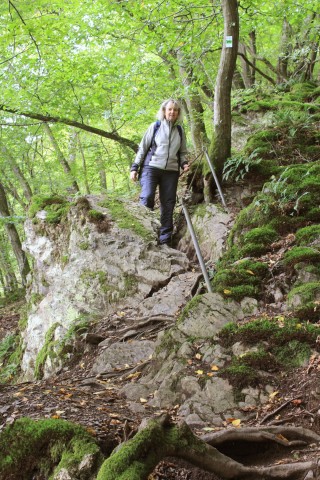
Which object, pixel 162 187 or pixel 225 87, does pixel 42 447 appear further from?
pixel 225 87

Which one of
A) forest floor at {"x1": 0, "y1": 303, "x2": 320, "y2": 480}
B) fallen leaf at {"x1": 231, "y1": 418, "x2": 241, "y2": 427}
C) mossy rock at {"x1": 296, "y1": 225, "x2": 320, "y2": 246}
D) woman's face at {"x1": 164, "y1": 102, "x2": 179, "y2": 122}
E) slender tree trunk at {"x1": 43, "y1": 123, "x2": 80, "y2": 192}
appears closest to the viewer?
forest floor at {"x1": 0, "y1": 303, "x2": 320, "y2": 480}

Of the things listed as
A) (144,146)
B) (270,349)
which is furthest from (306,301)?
(144,146)

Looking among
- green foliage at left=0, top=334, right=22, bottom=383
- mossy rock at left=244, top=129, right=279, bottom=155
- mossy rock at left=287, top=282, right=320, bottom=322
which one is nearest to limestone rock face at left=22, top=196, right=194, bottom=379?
green foliage at left=0, top=334, right=22, bottom=383

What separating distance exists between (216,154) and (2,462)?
7.50m

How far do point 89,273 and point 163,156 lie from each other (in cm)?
292

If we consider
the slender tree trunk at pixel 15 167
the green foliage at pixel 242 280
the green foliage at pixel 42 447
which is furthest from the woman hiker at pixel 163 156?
the slender tree trunk at pixel 15 167

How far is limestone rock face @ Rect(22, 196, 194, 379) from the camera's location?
804 centimetres

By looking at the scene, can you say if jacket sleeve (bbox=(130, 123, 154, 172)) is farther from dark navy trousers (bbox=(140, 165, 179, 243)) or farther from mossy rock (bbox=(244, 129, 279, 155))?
mossy rock (bbox=(244, 129, 279, 155))

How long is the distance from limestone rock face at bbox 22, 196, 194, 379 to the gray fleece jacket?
1.70m

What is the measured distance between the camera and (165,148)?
7816mm

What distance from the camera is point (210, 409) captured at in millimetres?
4328

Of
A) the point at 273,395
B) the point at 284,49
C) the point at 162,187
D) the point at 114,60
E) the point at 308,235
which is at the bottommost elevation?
the point at 273,395

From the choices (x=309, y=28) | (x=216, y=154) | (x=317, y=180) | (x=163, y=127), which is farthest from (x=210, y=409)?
(x=309, y=28)

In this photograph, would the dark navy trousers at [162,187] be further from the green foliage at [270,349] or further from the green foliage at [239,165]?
the green foliage at [270,349]
